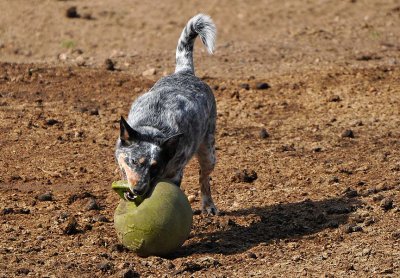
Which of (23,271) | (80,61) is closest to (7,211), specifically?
(23,271)

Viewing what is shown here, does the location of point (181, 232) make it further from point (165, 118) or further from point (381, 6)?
point (381, 6)

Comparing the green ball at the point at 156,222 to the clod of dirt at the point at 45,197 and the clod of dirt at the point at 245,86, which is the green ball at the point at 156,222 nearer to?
the clod of dirt at the point at 45,197

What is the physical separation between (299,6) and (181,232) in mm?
12881

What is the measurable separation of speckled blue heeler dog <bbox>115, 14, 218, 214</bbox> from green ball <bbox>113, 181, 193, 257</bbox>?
0.15 m

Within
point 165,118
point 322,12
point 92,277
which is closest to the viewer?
point 92,277

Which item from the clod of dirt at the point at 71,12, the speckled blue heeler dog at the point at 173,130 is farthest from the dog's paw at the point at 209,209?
the clod of dirt at the point at 71,12

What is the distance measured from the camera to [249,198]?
11680 mm

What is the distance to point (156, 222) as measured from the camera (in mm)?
9320

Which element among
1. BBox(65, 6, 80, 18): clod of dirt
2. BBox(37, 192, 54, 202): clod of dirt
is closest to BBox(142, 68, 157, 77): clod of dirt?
BBox(65, 6, 80, 18): clod of dirt

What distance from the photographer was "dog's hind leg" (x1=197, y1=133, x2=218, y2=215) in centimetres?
1128

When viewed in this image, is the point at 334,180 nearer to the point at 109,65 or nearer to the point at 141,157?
the point at 141,157

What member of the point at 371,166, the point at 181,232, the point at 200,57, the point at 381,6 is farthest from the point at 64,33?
the point at 181,232

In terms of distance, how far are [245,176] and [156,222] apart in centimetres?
297

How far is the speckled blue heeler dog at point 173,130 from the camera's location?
9.70 meters
